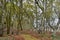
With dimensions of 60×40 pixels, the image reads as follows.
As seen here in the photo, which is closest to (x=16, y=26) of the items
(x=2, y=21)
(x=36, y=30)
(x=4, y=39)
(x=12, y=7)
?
(x=36, y=30)

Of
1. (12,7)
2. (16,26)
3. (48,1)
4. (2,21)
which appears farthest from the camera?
(48,1)

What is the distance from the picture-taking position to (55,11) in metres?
28.8

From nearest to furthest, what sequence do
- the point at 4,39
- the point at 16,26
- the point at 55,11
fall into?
the point at 4,39 < the point at 16,26 < the point at 55,11

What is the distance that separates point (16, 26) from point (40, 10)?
4.36 metres

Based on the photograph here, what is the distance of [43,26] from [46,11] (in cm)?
223

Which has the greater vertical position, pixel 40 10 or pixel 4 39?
pixel 40 10

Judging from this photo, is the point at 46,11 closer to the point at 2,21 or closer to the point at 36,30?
the point at 36,30

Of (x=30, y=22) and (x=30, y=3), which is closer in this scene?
(x=30, y=3)

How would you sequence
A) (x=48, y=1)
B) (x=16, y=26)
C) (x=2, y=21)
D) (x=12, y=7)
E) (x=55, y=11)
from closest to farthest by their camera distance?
(x=12, y=7), (x=2, y=21), (x=16, y=26), (x=48, y=1), (x=55, y=11)

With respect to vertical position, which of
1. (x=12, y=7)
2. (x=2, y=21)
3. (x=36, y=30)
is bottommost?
(x=36, y=30)

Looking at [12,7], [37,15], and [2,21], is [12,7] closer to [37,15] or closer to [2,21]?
[2,21]

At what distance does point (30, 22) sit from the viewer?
2761 cm

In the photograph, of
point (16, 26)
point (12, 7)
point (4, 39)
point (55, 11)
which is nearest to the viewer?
point (4, 39)

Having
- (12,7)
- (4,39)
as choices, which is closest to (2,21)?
(12,7)
